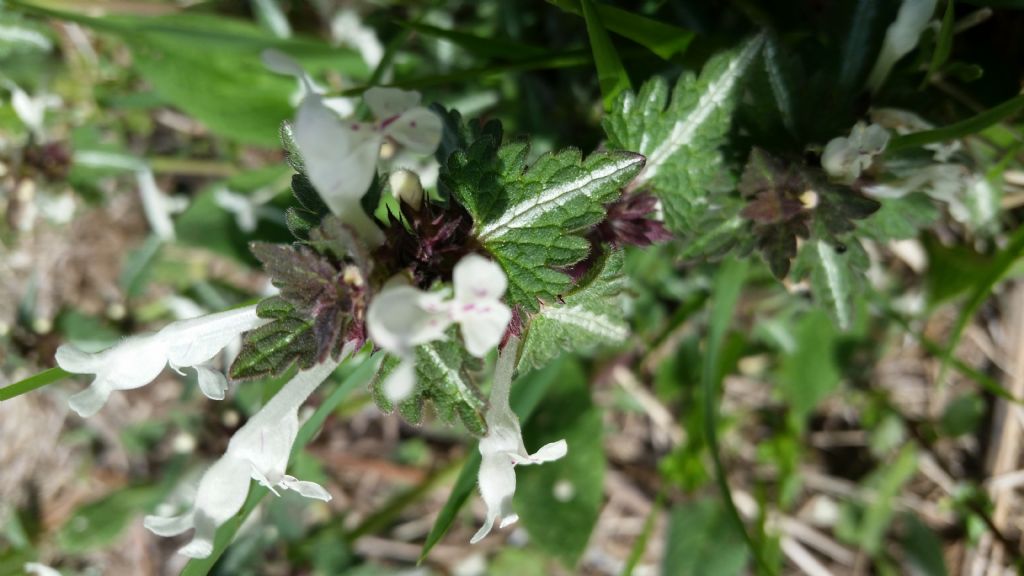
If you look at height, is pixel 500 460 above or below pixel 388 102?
below

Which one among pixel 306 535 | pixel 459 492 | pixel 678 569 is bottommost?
pixel 306 535

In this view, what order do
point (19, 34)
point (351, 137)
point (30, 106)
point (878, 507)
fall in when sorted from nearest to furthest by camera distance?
point (351, 137) < point (19, 34) < point (30, 106) < point (878, 507)

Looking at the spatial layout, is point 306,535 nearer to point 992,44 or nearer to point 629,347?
point 629,347

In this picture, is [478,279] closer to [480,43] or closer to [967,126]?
[480,43]

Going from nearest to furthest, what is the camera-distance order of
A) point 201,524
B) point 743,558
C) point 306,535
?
1. point 201,524
2. point 743,558
3. point 306,535

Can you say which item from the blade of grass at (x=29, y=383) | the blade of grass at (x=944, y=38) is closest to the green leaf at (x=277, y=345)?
the blade of grass at (x=29, y=383)

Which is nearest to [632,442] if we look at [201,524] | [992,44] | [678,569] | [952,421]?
[678,569]

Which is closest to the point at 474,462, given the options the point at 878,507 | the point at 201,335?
the point at 201,335

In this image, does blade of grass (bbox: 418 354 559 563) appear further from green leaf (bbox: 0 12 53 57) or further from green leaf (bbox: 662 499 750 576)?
green leaf (bbox: 0 12 53 57)
